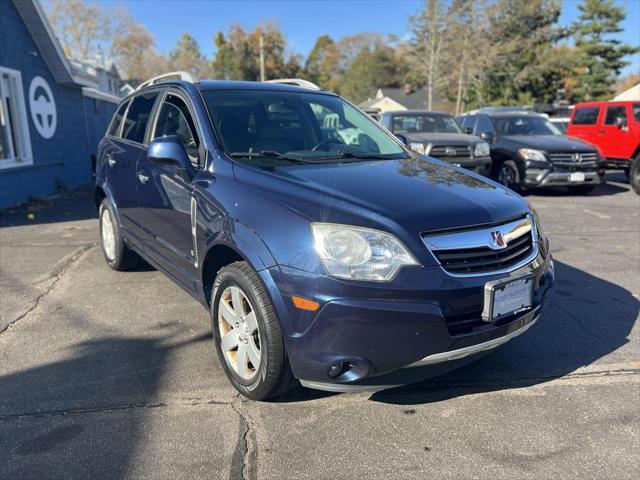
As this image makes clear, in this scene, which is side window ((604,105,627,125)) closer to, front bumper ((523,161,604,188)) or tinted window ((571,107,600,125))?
tinted window ((571,107,600,125))

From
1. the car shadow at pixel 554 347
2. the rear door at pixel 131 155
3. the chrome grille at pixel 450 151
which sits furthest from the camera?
the chrome grille at pixel 450 151

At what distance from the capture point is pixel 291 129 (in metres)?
3.91

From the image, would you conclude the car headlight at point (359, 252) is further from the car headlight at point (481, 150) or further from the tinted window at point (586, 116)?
the tinted window at point (586, 116)

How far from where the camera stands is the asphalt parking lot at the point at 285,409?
2.53 m

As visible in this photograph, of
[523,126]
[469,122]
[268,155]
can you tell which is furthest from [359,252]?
[469,122]

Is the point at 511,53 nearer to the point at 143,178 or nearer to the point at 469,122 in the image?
the point at 469,122

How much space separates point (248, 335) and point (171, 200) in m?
1.36

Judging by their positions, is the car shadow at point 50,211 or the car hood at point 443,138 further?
the car hood at point 443,138

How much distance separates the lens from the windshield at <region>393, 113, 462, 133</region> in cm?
1141

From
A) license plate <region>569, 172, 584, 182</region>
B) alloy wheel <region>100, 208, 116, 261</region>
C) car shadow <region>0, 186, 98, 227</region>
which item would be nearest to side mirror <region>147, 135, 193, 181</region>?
alloy wheel <region>100, 208, 116, 261</region>

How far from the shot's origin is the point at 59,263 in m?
6.11

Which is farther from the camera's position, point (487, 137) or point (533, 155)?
point (487, 137)

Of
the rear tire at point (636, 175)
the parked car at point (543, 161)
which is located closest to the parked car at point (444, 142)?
the parked car at point (543, 161)

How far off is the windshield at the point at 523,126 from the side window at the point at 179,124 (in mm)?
9499
